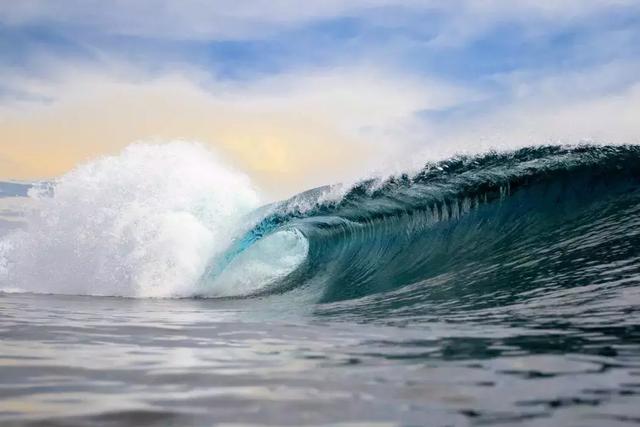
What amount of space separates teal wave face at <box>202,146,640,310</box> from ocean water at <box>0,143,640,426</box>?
35 mm

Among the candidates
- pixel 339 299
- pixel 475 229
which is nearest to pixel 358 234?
pixel 475 229

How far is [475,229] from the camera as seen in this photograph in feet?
30.4

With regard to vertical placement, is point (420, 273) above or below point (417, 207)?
below

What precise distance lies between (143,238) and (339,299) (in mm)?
5568

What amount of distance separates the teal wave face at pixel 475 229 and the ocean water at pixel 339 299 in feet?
0.11

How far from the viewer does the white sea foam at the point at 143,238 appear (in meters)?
11.2

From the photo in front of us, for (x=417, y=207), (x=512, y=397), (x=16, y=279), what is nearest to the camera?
(x=512, y=397)

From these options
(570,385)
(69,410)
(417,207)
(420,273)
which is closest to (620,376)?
(570,385)

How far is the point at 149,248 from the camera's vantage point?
37.6ft

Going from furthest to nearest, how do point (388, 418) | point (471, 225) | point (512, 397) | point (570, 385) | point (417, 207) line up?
point (417, 207) → point (471, 225) → point (570, 385) → point (512, 397) → point (388, 418)

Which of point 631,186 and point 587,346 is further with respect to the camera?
point 631,186

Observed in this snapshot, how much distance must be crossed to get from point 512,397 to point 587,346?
1.13 metres

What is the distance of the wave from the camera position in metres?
6.91

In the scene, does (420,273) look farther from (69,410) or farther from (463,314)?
(69,410)
